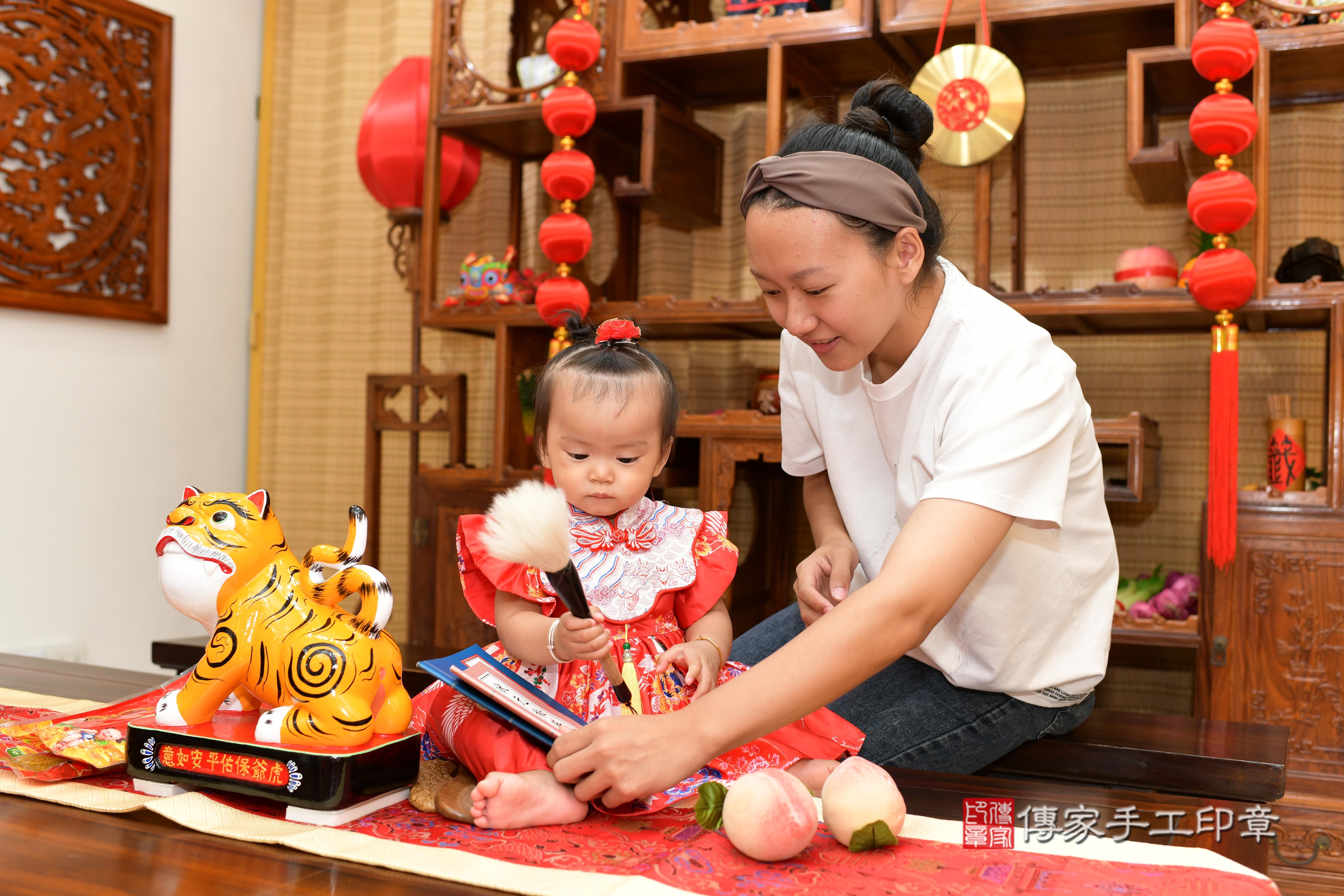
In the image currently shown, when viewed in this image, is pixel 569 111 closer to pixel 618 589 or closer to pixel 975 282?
pixel 975 282

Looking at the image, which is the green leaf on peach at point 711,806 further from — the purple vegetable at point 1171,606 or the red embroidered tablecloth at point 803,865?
the purple vegetable at point 1171,606

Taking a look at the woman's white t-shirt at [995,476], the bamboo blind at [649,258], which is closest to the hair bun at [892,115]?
the woman's white t-shirt at [995,476]

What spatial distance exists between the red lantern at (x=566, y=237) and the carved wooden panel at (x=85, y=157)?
1555 millimetres

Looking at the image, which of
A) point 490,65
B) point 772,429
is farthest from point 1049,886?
point 490,65

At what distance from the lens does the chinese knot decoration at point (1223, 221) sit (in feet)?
6.88

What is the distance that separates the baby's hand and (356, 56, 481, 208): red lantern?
7.83ft

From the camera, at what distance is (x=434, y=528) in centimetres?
291

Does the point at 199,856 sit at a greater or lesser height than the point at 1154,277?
lesser

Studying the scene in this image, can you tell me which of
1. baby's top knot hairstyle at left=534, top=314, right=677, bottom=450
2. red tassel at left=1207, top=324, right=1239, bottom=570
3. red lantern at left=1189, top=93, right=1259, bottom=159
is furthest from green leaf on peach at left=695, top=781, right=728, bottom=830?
red lantern at left=1189, top=93, right=1259, bottom=159

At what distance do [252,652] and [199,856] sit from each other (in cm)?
19

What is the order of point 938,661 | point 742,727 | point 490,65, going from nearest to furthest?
point 742,727 → point 938,661 → point 490,65

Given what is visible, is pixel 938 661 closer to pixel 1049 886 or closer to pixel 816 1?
pixel 1049 886

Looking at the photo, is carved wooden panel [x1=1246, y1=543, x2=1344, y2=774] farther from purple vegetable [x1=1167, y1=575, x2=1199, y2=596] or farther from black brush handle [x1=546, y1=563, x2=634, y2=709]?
black brush handle [x1=546, y1=563, x2=634, y2=709]

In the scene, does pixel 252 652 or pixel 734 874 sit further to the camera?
pixel 252 652
